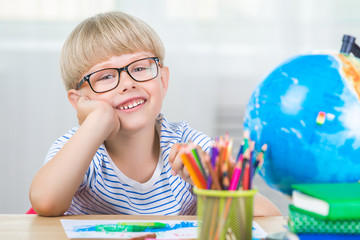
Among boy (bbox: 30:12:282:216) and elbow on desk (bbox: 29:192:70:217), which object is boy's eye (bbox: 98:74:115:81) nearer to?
boy (bbox: 30:12:282:216)

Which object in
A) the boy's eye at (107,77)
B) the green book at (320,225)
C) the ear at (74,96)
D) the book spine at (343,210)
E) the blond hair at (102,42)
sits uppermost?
the blond hair at (102,42)

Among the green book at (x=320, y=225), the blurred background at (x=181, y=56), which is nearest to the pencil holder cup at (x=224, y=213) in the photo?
the green book at (x=320, y=225)

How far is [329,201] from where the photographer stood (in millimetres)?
641

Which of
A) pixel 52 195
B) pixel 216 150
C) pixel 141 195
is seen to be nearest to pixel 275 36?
pixel 141 195

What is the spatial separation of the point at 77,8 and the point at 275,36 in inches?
43.7

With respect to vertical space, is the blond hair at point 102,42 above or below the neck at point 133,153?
A: above

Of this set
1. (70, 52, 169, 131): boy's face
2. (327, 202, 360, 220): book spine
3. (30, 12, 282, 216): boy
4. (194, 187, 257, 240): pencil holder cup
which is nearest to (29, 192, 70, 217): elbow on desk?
(30, 12, 282, 216): boy

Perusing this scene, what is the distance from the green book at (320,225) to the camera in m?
0.68

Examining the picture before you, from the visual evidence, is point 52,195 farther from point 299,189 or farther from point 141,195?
point 299,189

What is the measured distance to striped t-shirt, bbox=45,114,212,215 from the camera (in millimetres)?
1245

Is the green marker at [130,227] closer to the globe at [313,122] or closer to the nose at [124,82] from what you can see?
the globe at [313,122]

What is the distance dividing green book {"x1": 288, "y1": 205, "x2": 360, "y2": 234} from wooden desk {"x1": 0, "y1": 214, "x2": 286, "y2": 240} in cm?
18

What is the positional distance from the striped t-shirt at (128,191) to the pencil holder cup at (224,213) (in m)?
0.62

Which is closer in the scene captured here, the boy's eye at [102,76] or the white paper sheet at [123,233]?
the white paper sheet at [123,233]
